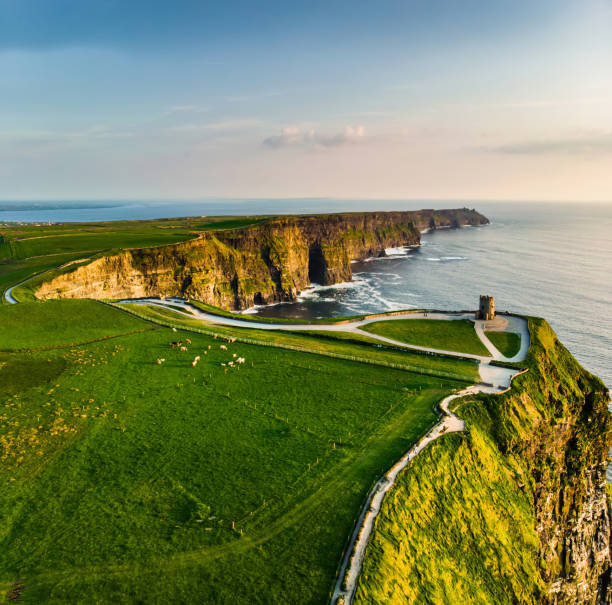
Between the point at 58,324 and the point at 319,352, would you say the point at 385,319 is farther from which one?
the point at 58,324

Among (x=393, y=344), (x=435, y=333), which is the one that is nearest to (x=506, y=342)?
(x=435, y=333)

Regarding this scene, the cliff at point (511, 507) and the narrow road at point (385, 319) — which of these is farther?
the narrow road at point (385, 319)

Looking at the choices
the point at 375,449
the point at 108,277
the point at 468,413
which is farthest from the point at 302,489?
the point at 108,277

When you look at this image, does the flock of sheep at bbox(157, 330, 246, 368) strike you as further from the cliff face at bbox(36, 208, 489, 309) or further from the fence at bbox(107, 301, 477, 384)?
the cliff face at bbox(36, 208, 489, 309)

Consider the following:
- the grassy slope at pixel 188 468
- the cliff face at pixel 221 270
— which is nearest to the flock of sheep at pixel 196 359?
the grassy slope at pixel 188 468

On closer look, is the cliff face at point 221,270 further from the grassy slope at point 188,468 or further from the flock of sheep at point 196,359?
the grassy slope at point 188,468

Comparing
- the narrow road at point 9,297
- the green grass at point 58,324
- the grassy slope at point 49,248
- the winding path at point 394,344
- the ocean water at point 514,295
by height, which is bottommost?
the ocean water at point 514,295

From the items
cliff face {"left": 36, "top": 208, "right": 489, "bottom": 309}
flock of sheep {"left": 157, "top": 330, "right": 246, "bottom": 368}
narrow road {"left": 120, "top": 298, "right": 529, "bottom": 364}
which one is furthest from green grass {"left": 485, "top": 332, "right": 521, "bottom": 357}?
cliff face {"left": 36, "top": 208, "right": 489, "bottom": 309}
